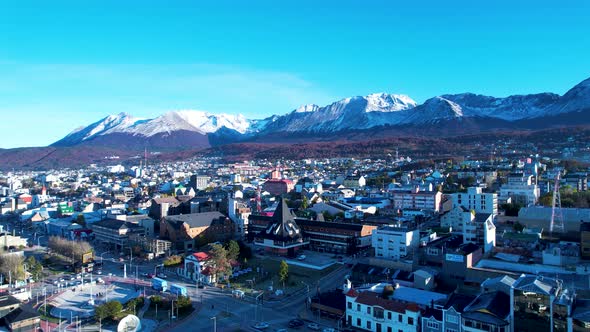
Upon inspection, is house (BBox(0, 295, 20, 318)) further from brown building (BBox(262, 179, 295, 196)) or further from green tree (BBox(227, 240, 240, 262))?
brown building (BBox(262, 179, 295, 196))

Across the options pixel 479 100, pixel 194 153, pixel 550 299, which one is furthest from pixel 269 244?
pixel 479 100

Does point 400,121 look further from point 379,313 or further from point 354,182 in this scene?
point 379,313

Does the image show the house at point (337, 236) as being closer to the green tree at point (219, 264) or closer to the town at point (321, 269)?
the town at point (321, 269)

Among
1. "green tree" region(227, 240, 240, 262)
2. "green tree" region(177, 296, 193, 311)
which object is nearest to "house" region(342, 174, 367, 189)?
"green tree" region(227, 240, 240, 262)

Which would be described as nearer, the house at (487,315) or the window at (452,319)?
the house at (487,315)

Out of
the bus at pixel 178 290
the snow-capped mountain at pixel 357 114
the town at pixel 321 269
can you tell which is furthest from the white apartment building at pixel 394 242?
the snow-capped mountain at pixel 357 114

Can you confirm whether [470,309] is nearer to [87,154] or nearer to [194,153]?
[194,153]
